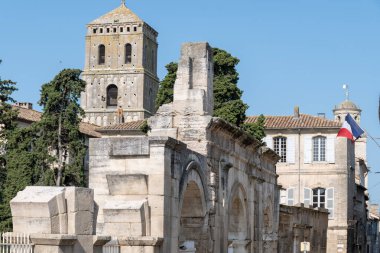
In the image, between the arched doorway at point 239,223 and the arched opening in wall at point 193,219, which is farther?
the arched doorway at point 239,223

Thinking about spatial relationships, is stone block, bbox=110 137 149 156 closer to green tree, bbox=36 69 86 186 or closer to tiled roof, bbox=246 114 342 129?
green tree, bbox=36 69 86 186

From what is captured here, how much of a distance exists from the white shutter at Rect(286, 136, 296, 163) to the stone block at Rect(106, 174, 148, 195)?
4159cm

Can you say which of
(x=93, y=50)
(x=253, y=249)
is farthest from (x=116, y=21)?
(x=253, y=249)

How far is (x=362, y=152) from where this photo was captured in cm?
9244

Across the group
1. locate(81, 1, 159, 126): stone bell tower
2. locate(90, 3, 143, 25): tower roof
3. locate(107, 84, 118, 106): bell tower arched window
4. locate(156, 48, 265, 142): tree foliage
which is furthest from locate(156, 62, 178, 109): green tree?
locate(90, 3, 143, 25): tower roof

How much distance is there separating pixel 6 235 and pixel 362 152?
81.9m

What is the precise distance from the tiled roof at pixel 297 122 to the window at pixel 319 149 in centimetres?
92

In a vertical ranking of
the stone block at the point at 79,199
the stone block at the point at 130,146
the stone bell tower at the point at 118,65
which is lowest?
the stone block at the point at 79,199

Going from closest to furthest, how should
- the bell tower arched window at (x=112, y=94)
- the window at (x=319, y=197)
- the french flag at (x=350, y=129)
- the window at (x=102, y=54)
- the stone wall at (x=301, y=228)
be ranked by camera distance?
the french flag at (x=350, y=129) < the stone wall at (x=301, y=228) < the window at (x=319, y=197) < the bell tower arched window at (x=112, y=94) < the window at (x=102, y=54)

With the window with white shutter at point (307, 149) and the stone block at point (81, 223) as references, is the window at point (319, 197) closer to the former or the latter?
the window with white shutter at point (307, 149)

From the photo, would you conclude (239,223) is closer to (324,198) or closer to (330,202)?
(330,202)

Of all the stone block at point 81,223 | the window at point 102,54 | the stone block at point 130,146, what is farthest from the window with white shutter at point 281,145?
the window at point 102,54

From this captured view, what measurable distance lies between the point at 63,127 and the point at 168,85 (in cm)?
790

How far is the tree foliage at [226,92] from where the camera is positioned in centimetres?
4856
